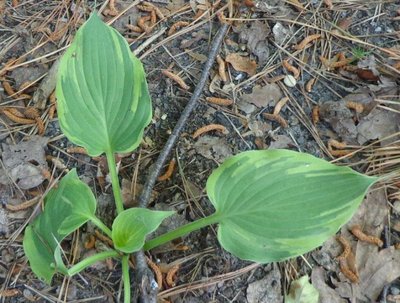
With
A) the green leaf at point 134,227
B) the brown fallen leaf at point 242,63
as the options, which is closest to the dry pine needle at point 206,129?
the brown fallen leaf at point 242,63

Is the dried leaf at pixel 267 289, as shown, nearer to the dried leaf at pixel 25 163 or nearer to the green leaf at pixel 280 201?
the green leaf at pixel 280 201

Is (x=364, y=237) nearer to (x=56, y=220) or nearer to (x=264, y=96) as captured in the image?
(x=264, y=96)

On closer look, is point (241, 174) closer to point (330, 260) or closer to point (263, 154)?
point (263, 154)

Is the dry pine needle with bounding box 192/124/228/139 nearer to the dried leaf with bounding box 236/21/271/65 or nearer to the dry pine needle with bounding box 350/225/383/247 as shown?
the dried leaf with bounding box 236/21/271/65

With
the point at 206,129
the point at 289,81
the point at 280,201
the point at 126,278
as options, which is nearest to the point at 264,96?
the point at 289,81

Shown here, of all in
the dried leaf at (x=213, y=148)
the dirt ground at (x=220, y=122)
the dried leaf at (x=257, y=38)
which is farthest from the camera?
the dried leaf at (x=257, y=38)

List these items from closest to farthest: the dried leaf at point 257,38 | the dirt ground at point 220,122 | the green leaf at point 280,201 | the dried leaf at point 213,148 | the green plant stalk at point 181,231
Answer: the green leaf at point 280,201 < the green plant stalk at point 181,231 < the dirt ground at point 220,122 < the dried leaf at point 213,148 < the dried leaf at point 257,38

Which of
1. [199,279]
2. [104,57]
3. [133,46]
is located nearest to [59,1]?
[133,46]
